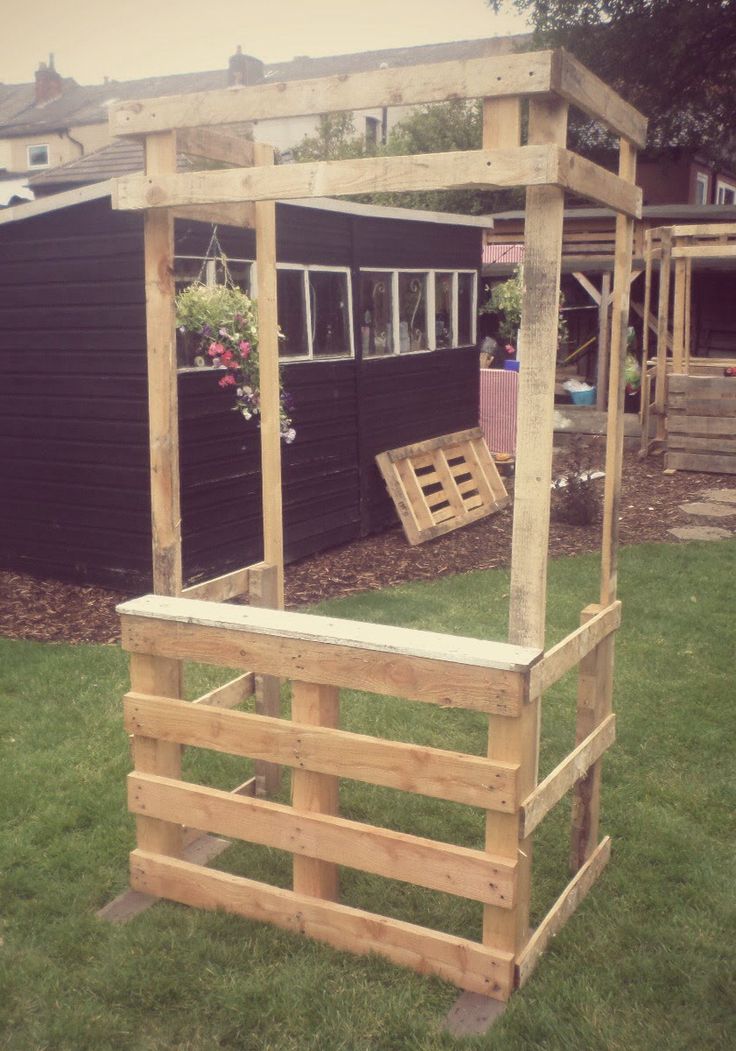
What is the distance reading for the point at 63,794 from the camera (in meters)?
5.08

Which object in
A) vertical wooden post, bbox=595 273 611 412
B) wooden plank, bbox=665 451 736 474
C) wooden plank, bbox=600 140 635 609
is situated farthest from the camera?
vertical wooden post, bbox=595 273 611 412

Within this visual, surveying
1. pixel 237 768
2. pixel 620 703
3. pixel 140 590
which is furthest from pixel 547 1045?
pixel 140 590

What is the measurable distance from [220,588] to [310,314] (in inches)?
237

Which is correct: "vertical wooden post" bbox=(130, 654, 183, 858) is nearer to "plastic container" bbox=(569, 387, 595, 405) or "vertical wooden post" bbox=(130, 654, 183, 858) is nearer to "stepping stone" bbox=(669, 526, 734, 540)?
"stepping stone" bbox=(669, 526, 734, 540)

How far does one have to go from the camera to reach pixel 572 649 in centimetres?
383

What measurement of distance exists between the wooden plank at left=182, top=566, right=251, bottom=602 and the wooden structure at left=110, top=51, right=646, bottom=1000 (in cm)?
14

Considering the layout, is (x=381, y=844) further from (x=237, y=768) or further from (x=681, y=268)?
(x=681, y=268)

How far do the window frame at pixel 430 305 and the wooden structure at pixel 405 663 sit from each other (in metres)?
7.16

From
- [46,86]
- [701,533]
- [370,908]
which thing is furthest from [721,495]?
[46,86]

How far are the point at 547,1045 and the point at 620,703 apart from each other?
318cm

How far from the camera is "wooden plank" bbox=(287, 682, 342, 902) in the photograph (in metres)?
3.72

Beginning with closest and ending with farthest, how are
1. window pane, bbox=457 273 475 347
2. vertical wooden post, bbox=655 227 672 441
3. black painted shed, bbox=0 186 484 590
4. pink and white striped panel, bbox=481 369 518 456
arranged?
black painted shed, bbox=0 186 484 590, window pane, bbox=457 273 475 347, vertical wooden post, bbox=655 227 672 441, pink and white striped panel, bbox=481 369 518 456

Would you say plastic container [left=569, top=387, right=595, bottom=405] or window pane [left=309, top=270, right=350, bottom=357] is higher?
window pane [left=309, top=270, right=350, bottom=357]

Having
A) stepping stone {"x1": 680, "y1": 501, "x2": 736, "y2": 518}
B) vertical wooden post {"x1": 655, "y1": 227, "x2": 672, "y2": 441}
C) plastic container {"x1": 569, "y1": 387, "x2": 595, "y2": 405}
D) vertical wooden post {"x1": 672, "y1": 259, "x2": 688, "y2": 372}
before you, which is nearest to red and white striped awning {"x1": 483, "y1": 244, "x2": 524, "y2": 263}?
plastic container {"x1": 569, "y1": 387, "x2": 595, "y2": 405}
